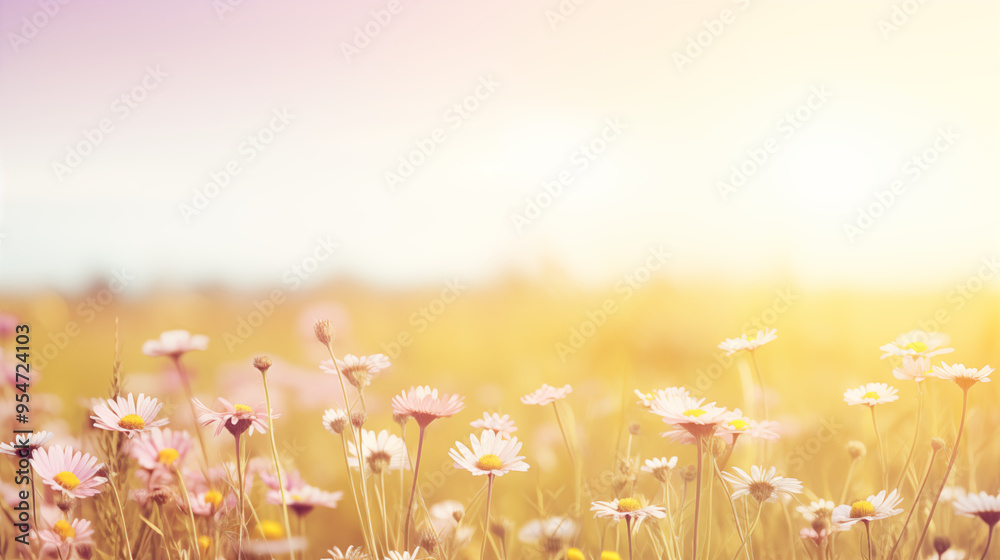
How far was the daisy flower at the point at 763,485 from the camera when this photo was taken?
2.23 feet

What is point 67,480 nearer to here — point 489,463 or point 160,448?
point 160,448

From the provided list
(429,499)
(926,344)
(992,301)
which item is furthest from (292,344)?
(992,301)

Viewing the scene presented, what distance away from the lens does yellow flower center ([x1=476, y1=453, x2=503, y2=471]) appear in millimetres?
701

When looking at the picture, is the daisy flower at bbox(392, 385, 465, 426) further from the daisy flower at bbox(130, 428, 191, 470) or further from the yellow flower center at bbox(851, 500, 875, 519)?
the yellow flower center at bbox(851, 500, 875, 519)

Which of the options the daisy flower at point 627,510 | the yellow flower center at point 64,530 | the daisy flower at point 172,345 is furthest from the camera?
the daisy flower at point 172,345

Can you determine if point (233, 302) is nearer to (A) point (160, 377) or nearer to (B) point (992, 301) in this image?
(A) point (160, 377)

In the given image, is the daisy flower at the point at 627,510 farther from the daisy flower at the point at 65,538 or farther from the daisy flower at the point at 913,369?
the daisy flower at the point at 65,538

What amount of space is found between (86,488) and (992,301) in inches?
57.2

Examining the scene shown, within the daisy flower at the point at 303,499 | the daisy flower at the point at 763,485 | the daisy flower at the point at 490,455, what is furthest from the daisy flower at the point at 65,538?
the daisy flower at the point at 763,485

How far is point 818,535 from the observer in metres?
0.72

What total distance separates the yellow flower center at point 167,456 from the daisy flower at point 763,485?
2.16ft

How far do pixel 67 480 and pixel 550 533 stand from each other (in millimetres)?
565

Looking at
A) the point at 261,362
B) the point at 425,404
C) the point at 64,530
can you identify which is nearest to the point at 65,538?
the point at 64,530

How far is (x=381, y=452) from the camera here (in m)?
0.77
